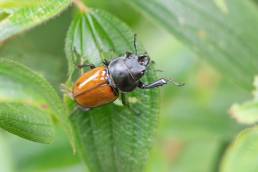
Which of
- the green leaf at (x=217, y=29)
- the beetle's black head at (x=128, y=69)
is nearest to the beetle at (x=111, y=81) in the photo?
the beetle's black head at (x=128, y=69)

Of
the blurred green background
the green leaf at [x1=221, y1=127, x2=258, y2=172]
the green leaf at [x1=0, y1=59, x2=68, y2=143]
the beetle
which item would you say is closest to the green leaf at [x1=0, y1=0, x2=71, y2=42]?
the green leaf at [x1=0, y1=59, x2=68, y2=143]

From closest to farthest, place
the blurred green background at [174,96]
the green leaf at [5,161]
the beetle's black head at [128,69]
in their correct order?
→ the green leaf at [5,161] → the beetle's black head at [128,69] → the blurred green background at [174,96]

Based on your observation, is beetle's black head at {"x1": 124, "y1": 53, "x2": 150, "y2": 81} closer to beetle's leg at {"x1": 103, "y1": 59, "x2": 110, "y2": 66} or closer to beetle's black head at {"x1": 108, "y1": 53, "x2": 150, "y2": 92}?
beetle's black head at {"x1": 108, "y1": 53, "x2": 150, "y2": 92}

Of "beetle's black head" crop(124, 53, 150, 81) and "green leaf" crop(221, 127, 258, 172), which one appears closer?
"green leaf" crop(221, 127, 258, 172)

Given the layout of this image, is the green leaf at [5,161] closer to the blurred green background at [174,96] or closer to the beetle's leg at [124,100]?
the beetle's leg at [124,100]

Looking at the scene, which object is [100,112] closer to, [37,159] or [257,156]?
[257,156]

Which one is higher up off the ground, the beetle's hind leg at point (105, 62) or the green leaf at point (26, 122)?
the beetle's hind leg at point (105, 62)
